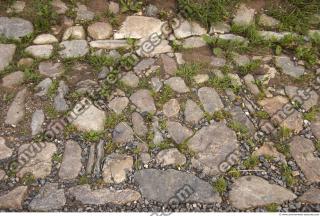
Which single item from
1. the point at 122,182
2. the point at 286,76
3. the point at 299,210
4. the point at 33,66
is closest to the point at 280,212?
the point at 299,210

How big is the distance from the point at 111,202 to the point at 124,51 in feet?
6.44

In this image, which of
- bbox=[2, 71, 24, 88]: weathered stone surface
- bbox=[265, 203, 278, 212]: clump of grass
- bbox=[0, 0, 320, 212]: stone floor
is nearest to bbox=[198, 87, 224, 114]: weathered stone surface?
bbox=[0, 0, 320, 212]: stone floor

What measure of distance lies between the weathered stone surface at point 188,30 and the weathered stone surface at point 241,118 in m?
1.23

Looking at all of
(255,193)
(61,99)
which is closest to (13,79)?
(61,99)

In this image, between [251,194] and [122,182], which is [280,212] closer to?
[251,194]

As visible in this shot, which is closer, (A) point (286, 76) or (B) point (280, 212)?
(B) point (280, 212)

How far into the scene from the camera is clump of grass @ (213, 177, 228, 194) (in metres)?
3.82

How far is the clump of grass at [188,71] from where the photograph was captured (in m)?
4.65

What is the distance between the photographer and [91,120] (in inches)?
168

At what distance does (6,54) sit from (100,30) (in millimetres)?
1164

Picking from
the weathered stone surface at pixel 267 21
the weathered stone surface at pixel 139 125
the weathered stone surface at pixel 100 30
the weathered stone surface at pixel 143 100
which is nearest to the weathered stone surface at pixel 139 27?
the weathered stone surface at pixel 100 30

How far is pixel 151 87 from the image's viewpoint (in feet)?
15.0

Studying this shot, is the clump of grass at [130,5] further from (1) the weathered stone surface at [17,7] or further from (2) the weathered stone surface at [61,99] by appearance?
(2) the weathered stone surface at [61,99]

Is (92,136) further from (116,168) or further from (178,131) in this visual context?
(178,131)
